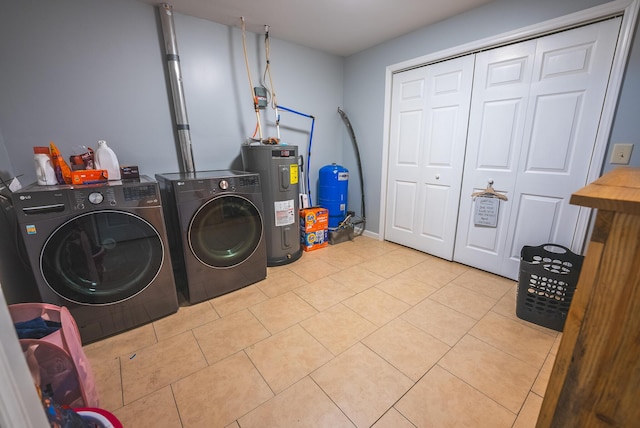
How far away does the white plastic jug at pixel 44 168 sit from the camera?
146cm

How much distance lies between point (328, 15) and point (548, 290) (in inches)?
101

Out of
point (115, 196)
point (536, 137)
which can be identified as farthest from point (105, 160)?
point (536, 137)

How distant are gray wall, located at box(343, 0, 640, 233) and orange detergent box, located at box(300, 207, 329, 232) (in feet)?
2.27

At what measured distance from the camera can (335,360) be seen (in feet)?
4.57

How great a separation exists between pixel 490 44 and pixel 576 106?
0.77m

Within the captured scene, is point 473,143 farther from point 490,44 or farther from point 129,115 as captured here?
point 129,115

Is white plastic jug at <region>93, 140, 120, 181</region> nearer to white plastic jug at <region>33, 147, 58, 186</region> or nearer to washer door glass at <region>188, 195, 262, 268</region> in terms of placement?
white plastic jug at <region>33, 147, 58, 186</region>

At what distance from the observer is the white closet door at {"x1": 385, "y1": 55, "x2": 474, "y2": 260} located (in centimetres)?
232

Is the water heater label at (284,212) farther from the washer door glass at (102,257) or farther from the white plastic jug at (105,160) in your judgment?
the white plastic jug at (105,160)

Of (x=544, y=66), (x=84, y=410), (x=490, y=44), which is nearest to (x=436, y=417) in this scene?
(x=84, y=410)

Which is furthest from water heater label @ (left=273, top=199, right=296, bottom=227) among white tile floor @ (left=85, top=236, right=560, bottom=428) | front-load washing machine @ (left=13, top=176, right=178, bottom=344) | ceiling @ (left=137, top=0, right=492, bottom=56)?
ceiling @ (left=137, top=0, right=492, bottom=56)

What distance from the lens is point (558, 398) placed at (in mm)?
680

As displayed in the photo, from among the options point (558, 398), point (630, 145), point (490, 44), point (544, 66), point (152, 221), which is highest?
point (490, 44)

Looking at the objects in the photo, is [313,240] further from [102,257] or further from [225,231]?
[102,257]
